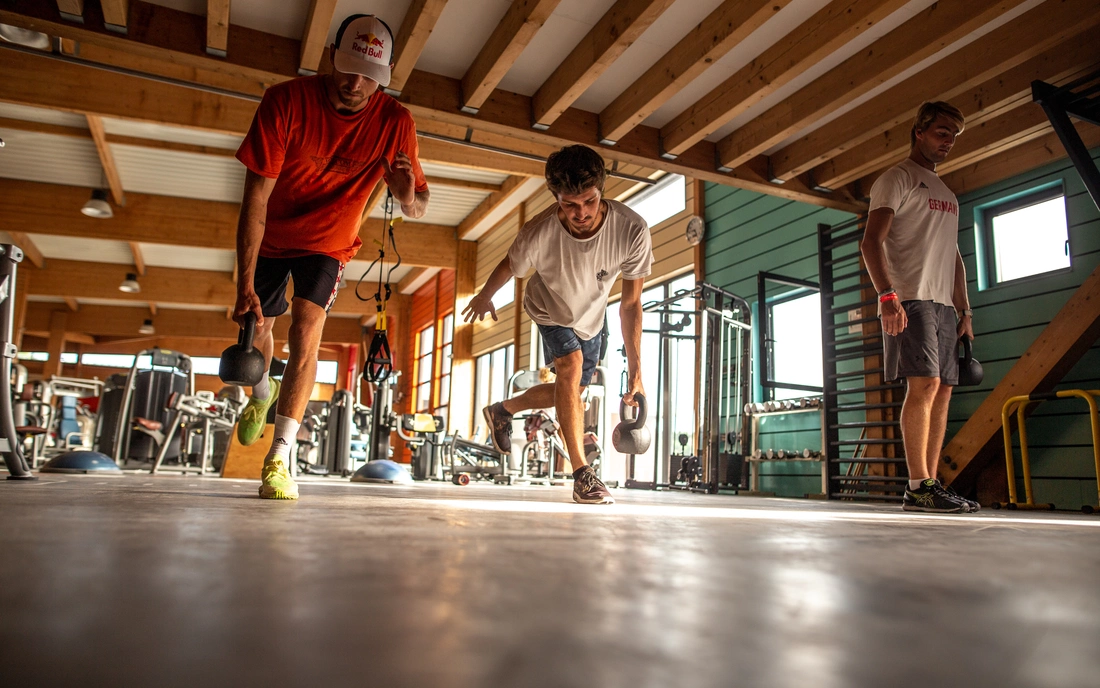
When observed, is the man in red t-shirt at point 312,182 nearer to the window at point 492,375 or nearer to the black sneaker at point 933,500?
the black sneaker at point 933,500

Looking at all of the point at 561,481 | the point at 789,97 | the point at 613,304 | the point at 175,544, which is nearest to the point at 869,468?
the point at 789,97

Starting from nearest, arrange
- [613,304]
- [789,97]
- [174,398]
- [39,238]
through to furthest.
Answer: [789,97]
[174,398]
[613,304]
[39,238]

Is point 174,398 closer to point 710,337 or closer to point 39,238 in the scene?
point 710,337

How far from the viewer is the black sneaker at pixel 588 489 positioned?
2828 millimetres

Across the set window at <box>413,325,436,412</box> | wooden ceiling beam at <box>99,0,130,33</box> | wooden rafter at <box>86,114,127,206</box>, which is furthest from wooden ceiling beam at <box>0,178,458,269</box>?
wooden ceiling beam at <box>99,0,130,33</box>

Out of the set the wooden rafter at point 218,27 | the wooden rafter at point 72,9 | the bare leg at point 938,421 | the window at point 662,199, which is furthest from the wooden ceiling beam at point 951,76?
the wooden rafter at point 72,9

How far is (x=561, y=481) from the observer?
29.2 ft

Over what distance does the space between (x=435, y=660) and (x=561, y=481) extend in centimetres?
865

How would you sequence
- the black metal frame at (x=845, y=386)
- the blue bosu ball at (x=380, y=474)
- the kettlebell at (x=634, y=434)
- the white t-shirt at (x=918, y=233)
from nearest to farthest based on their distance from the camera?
the white t-shirt at (x=918, y=233) < the kettlebell at (x=634, y=434) < the black metal frame at (x=845, y=386) < the blue bosu ball at (x=380, y=474)

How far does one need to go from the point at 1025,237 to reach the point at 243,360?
213 inches

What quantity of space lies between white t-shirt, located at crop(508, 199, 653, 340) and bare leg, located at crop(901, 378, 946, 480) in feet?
4.30

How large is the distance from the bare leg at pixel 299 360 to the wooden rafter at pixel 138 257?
12.7 m

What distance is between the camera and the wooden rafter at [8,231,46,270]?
43.2 feet

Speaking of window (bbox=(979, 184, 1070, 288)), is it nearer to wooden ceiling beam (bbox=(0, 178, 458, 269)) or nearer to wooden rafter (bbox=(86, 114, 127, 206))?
wooden rafter (bbox=(86, 114, 127, 206))
